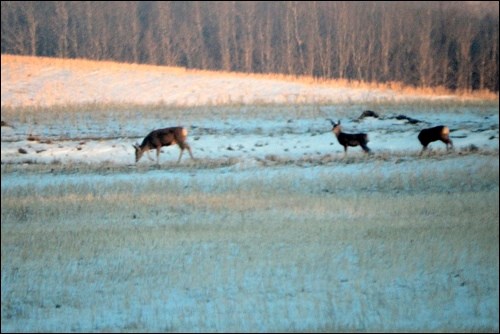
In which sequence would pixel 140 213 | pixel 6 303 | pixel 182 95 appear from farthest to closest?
pixel 182 95
pixel 140 213
pixel 6 303

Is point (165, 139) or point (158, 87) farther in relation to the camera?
point (158, 87)

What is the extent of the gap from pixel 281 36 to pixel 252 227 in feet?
124

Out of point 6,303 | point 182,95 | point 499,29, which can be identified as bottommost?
point 6,303

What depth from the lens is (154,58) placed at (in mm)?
47906

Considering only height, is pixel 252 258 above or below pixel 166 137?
below

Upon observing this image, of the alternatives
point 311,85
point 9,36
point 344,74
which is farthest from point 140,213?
point 9,36

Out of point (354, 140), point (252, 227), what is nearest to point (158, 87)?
point (354, 140)

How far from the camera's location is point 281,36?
47.7m

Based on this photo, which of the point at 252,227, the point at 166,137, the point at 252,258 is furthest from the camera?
the point at 166,137

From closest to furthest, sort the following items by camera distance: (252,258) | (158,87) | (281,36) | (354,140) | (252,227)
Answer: (252,258) → (252,227) → (354,140) → (158,87) → (281,36)

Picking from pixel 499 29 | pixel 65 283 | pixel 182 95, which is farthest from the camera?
pixel 499 29

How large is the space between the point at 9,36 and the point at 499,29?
31.1 meters

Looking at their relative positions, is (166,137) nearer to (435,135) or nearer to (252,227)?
(435,135)

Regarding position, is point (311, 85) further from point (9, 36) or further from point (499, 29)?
point (9, 36)
